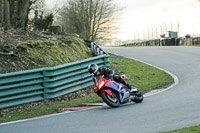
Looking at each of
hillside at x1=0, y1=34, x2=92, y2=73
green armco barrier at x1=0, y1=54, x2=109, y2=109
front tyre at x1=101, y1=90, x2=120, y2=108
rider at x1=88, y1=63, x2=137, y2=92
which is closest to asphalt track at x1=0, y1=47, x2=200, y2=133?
front tyre at x1=101, y1=90, x2=120, y2=108

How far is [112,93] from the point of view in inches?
388

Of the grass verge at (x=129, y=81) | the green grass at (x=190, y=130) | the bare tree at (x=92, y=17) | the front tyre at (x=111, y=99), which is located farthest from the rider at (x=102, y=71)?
the bare tree at (x=92, y=17)

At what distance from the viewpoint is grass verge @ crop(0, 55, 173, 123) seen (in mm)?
10062

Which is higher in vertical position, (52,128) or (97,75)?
(97,75)

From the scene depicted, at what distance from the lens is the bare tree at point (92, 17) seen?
49.9m

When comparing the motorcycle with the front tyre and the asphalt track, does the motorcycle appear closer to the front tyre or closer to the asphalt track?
the front tyre

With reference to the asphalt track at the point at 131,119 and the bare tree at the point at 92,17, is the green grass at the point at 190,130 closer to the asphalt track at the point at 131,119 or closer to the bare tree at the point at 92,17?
the asphalt track at the point at 131,119

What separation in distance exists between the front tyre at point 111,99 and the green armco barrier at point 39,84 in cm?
278

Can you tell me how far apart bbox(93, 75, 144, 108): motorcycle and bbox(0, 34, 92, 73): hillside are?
394 cm

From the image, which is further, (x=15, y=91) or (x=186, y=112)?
(x=15, y=91)

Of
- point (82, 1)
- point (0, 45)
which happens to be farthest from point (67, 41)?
point (82, 1)

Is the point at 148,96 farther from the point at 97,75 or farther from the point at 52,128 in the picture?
the point at 52,128

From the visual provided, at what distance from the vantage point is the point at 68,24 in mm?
52406

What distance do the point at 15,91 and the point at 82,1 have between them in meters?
39.5
